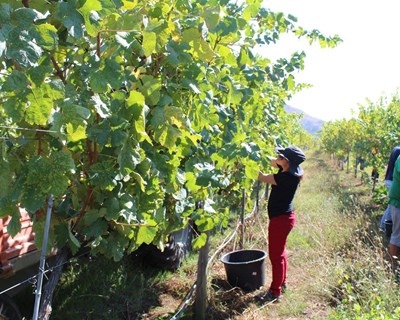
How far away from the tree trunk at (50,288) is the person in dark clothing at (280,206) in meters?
2.76

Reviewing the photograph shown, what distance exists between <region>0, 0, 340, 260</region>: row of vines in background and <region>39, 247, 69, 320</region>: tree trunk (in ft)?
0.49

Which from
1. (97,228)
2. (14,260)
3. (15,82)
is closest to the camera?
(15,82)

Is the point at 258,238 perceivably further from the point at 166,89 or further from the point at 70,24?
the point at 70,24

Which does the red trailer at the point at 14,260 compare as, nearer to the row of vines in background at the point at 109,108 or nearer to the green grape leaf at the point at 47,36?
the row of vines in background at the point at 109,108

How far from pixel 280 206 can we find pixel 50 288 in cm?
302

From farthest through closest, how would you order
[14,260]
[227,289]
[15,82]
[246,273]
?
[227,289] < [246,273] < [14,260] < [15,82]

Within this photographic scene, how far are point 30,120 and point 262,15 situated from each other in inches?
86.8

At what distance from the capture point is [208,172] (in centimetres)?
227

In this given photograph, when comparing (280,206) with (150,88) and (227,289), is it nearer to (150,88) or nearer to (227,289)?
(227,289)

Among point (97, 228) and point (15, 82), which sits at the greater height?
point (15, 82)

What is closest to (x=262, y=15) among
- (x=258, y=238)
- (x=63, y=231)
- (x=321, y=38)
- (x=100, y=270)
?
(x=321, y=38)

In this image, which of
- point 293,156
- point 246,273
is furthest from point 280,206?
point 246,273

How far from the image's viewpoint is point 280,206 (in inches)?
175

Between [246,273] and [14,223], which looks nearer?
[14,223]
